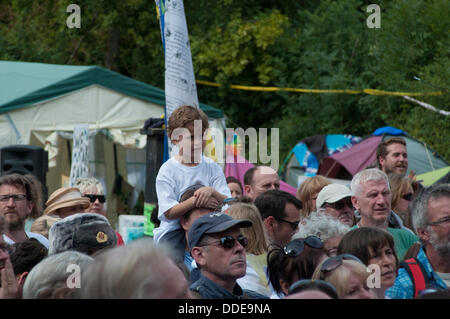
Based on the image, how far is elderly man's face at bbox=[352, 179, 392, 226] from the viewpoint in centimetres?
498

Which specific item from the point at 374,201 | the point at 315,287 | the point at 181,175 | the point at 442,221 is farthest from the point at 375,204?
the point at 315,287

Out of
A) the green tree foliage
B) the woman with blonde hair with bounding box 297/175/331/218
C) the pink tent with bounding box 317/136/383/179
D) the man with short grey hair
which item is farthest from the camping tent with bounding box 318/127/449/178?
the man with short grey hair

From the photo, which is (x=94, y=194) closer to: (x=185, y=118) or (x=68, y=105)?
(x=185, y=118)

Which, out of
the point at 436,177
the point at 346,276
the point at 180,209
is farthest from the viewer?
the point at 436,177

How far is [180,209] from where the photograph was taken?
4.52 m

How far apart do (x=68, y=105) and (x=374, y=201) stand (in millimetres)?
8264

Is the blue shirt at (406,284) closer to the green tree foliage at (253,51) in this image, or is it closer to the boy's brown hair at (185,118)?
the boy's brown hair at (185,118)

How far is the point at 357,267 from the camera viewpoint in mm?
3326

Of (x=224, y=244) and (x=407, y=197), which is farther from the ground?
(x=407, y=197)

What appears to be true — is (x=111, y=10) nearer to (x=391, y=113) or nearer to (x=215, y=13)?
(x=215, y=13)

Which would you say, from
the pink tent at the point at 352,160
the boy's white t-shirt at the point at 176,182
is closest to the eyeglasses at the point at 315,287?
the boy's white t-shirt at the point at 176,182

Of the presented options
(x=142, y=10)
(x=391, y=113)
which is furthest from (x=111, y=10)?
(x=391, y=113)

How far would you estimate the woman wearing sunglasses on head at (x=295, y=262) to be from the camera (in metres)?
3.86

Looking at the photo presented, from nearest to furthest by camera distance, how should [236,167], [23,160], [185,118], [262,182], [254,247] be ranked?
1. [254,247]
2. [185,118]
3. [262,182]
4. [23,160]
5. [236,167]
